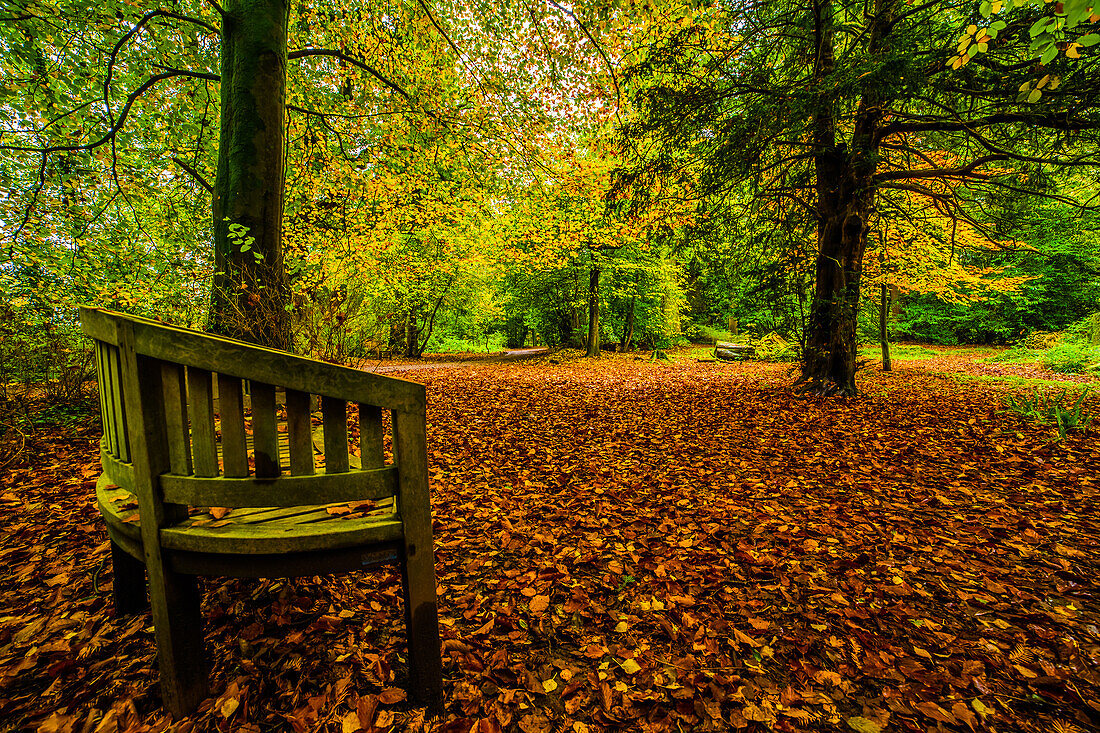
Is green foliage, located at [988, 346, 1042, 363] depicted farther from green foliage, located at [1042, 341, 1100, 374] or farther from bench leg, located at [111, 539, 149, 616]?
→ bench leg, located at [111, 539, 149, 616]

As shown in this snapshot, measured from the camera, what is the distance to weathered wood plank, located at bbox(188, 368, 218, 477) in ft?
4.79

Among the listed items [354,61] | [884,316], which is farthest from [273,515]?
[884,316]

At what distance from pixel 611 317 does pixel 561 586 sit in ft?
68.8

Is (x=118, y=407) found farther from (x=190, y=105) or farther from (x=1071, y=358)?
(x=1071, y=358)

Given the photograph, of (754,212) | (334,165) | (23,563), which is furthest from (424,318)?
(23,563)

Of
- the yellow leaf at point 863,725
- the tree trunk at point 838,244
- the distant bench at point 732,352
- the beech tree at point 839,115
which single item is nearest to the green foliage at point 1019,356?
the distant bench at point 732,352

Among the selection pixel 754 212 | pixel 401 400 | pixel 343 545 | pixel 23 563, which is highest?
pixel 754 212

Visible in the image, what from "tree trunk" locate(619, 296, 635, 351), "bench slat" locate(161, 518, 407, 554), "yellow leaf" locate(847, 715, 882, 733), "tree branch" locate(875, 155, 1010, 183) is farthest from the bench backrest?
"tree trunk" locate(619, 296, 635, 351)

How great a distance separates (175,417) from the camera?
1505 mm

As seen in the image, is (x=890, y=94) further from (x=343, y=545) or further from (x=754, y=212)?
(x=343, y=545)

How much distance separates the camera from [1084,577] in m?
2.49

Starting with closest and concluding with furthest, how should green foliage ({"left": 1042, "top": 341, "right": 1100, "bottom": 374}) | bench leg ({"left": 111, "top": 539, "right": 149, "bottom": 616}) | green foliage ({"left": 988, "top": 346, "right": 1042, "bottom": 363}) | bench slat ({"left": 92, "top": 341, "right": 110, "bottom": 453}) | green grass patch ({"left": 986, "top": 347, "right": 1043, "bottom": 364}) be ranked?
bench slat ({"left": 92, "top": 341, "right": 110, "bottom": 453}), bench leg ({"left": 111, "top": 539, "right": 149, "bottom": 616}), green foliage ({"left": 1042, "top": 341, "right": 1100, "bottom": 374}), green grass patch ({"left": 986, "top": 347, "right": 1043, "bottom": 364}), green foliage ({"left": 988, "top": 346, "right": 1042, "bottom": 363})

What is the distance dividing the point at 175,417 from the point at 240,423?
0.24m

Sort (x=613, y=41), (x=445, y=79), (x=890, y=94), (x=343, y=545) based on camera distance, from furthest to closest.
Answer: (x=445, y=79), (x=613, y=41), (x=890, y=94), (x=343, y=545)
